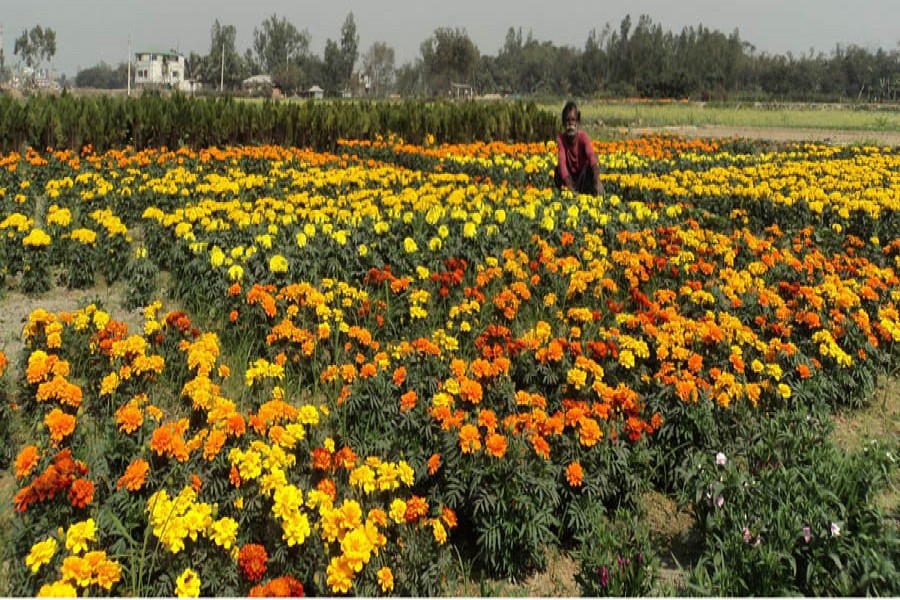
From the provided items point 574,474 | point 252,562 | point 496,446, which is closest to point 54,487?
point 252,562

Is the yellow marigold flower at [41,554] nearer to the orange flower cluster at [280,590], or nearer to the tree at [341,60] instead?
the orange flower cluster at [280,590]

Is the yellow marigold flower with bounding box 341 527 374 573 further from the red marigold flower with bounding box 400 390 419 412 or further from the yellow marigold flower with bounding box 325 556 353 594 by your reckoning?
the red marigold flower with bounding box 400 390 419 412

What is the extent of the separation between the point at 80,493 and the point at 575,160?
283 inches

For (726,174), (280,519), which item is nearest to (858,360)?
(280,519)

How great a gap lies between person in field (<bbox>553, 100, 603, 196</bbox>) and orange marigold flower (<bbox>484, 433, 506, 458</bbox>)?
559cm

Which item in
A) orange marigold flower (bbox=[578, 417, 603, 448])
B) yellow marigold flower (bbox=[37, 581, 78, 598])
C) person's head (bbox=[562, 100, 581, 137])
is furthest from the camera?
person's head (bbox=[562, 100, 581, 137])

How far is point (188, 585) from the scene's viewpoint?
87.1 inches

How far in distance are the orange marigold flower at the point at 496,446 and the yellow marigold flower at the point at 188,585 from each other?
1.21 metres

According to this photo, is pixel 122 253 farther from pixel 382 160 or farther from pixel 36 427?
pixel 382 160

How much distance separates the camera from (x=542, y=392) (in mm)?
3652

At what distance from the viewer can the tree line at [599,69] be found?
80062mm

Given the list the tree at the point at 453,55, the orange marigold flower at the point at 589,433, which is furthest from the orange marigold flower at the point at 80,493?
the tree at the point at 453,55

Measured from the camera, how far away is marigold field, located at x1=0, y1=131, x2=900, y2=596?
2504 mm

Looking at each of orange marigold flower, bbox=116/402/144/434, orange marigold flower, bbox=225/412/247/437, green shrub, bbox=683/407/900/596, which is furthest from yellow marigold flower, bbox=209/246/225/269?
green shrub, bbox=683/407/900/596
